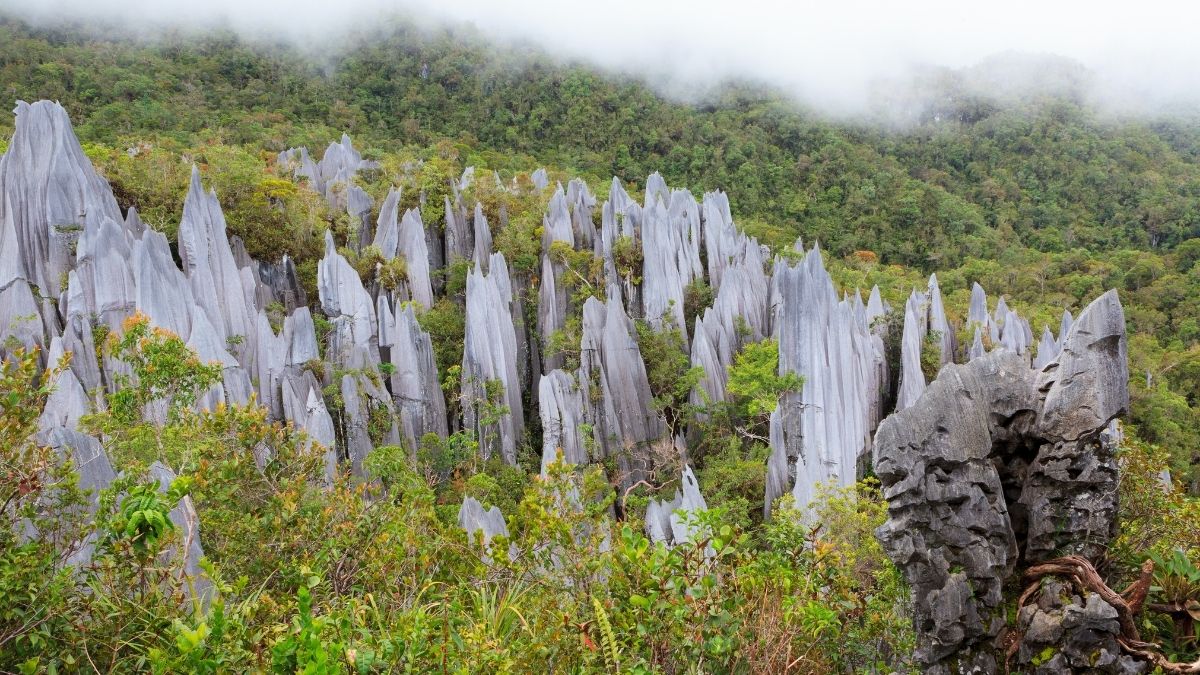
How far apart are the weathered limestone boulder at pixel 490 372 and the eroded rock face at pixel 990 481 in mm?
15664

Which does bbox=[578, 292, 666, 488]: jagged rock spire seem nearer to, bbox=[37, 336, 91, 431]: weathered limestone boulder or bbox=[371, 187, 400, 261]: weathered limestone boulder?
bbox=[371, 187, 400, 261]: weathered limestone boulder

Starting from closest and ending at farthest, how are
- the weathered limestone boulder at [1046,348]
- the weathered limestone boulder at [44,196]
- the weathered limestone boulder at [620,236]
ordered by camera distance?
the weathered limestone boulder at [44,196] < the weathered limestone boulder at [1046,348] < the weathered limestone boulder at [620,236]

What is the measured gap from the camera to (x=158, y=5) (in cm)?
5309

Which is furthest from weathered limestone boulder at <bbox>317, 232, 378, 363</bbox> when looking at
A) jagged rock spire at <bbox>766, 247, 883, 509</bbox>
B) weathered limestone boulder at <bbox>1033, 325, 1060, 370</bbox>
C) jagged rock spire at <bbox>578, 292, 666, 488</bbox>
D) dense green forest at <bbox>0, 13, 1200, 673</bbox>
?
weathered limestone boulder at <bbox>1033, 325, 1060, 370</bbox>

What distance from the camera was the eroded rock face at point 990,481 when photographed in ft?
11.1

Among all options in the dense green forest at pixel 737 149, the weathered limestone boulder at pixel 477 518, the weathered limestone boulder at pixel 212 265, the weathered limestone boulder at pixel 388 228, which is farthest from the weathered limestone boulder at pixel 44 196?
the weathered limestone boulder at pixel 477 518

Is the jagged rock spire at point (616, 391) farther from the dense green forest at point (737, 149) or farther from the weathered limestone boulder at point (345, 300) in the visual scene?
the dense green forest at point (737, 149)

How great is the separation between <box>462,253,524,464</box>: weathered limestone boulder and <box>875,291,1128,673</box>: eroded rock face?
51.4 feet

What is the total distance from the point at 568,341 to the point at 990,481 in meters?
17.6

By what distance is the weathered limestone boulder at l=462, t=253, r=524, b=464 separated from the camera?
18984mm

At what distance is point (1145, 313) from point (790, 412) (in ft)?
79.8

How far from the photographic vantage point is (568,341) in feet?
68.5

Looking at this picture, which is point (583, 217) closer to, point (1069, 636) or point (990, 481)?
point (990, 481)

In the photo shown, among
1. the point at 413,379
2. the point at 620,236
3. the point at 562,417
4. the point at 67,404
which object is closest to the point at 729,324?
the point at 620,236
